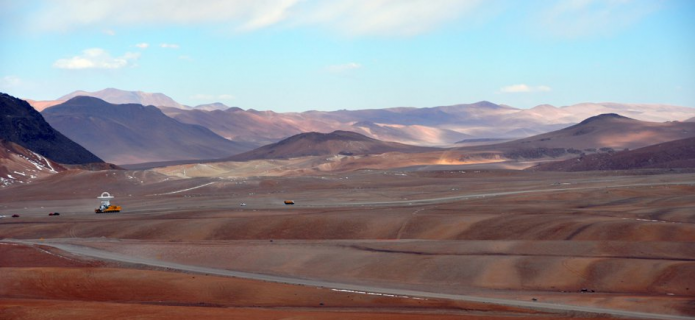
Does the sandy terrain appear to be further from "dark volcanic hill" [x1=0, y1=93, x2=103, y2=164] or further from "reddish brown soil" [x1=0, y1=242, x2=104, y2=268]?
"dark volcanic hill" [x1=0, y1=93, x2=103, y2=164]

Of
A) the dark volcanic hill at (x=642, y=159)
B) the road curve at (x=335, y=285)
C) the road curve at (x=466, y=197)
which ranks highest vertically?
the dark volcanic hill at (x=642, y=159)

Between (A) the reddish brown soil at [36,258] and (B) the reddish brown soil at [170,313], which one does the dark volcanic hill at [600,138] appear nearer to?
(A) the reddish brown soil at [36,258]

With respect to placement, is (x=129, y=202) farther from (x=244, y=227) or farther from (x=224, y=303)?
(x=224, y=303)

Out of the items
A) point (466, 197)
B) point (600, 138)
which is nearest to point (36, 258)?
point (466, 197)

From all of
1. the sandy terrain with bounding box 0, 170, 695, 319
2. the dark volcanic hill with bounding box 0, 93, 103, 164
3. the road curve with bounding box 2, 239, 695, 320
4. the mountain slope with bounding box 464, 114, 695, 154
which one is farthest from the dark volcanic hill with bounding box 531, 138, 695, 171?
the road curve with bounding box 2, 239, 695, 320

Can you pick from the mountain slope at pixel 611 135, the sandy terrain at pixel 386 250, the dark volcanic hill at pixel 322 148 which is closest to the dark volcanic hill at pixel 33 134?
the sandy terrain at pixel 386 250
